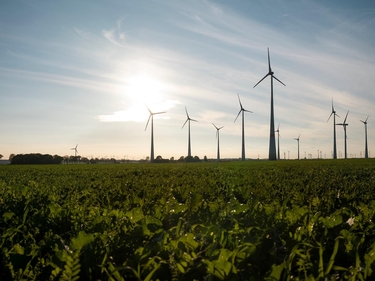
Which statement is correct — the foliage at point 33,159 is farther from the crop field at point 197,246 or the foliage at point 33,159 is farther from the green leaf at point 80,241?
the green leaf at point 80,241

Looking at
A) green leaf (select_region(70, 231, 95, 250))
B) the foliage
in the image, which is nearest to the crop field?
green leaf (select_region(70, 231, 95, 250))

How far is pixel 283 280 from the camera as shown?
6.52 ft

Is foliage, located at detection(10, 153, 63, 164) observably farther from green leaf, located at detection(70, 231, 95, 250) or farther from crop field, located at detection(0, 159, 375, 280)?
green leaf, located at detection(70, 231, 95, 250)

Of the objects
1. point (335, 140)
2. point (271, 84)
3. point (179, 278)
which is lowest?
point (179, 278)

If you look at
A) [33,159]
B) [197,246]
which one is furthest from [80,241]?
[33,159]

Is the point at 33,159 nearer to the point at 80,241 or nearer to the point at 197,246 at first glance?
the point at 80,241

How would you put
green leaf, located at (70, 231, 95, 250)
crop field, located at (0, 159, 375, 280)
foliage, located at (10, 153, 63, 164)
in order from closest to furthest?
crop field, located at (0, 159, 375, 280), green leaf, located at (70, 231, 95, 250), foliage, located at (10, 153, 63, 164)

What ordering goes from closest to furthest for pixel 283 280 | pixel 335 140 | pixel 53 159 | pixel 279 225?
pixel 283 280 < pixel 279 225 < pixel 335 140 < pixel 53 159

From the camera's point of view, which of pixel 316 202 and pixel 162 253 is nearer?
pixel 162 253

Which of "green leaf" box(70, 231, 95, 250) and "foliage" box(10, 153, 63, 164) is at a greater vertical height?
"foliage" box(10, 153, 63, 164)

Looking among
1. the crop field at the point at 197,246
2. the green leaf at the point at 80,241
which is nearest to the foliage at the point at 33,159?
the crop field at the point at 197,246

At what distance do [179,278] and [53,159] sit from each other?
108692mm

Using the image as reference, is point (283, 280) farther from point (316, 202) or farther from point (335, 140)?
point (335, 140)

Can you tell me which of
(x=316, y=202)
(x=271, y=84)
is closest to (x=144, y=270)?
(x=316, y=202)
